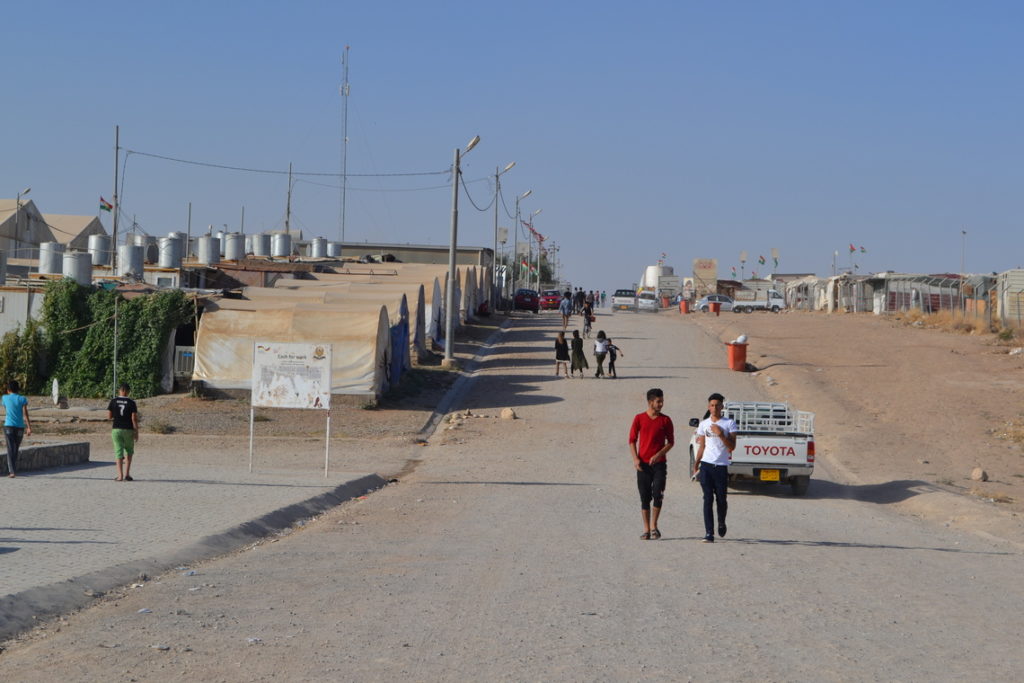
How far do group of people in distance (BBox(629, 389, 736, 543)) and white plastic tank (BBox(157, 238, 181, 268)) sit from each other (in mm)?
32664

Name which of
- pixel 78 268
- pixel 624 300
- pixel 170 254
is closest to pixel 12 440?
pixel 78 268

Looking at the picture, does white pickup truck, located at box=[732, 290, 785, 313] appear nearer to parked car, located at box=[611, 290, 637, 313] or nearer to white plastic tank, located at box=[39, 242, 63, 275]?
parked car, located at box=[611, 290, 637, 313]

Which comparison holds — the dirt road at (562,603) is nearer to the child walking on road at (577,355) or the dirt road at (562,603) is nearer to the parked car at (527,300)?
the child walking on road at (577,355)

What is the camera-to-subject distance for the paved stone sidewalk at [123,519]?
8.91 meters

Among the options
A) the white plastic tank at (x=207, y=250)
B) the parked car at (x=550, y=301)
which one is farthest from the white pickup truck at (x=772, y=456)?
the parked car at (x=550, y=301)

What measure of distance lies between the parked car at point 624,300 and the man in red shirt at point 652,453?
61641 millimetres

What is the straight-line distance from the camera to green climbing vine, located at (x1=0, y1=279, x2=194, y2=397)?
31.9m

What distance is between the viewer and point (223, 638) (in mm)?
7496

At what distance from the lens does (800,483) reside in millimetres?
19203

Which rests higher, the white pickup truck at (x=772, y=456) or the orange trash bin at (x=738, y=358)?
the orange trash bin at (x=738, y=358)

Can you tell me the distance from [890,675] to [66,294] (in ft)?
99.4

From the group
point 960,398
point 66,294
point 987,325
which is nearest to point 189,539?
point 66,294

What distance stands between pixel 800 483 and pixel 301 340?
16.3 m

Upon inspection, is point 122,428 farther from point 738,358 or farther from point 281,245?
point 281,245
